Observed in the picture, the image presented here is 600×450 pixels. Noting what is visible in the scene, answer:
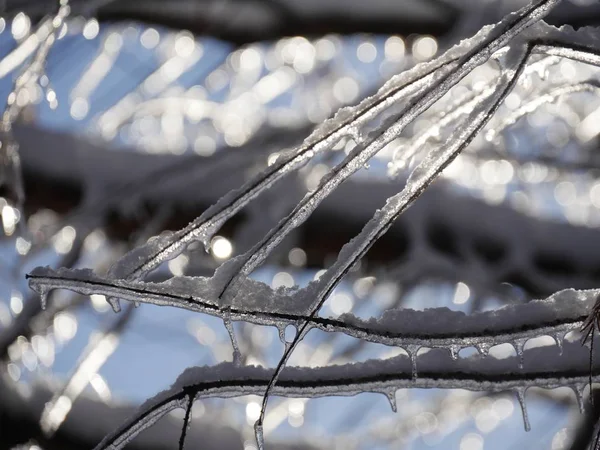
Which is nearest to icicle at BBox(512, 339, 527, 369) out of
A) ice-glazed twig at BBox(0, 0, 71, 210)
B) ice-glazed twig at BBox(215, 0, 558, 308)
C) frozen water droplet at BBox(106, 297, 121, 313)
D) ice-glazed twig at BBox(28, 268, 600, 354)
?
ice-glazed twig at BBox(28, 268, 600, 354)

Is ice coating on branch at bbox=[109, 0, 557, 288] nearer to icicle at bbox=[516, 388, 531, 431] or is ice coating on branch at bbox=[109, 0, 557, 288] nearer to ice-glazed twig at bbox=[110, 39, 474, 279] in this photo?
ice-glazed twig at bbox=[110, 39, 474, 279]

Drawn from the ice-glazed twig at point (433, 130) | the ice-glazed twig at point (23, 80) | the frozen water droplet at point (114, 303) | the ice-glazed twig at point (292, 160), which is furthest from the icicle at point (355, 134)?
the ice-glazed twig at point (23, 80)

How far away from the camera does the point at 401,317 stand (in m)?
0.59

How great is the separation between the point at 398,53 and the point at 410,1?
19 centimetres

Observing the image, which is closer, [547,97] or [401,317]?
[401,317]

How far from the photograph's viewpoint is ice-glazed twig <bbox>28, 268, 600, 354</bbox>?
1.86 feet

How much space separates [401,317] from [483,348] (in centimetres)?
7

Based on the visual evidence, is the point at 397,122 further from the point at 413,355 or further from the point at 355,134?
the point at 413,355

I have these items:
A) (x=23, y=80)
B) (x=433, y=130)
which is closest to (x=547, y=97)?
(x=433, y=130)

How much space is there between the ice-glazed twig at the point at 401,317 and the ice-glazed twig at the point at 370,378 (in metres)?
0.03

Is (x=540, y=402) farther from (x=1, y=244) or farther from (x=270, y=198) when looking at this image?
(x=1, y=244)

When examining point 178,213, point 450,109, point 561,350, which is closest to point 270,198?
point 178,213

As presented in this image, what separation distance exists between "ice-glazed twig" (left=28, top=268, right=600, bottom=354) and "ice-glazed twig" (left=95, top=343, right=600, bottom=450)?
1.2 inches

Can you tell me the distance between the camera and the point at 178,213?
1.55m
